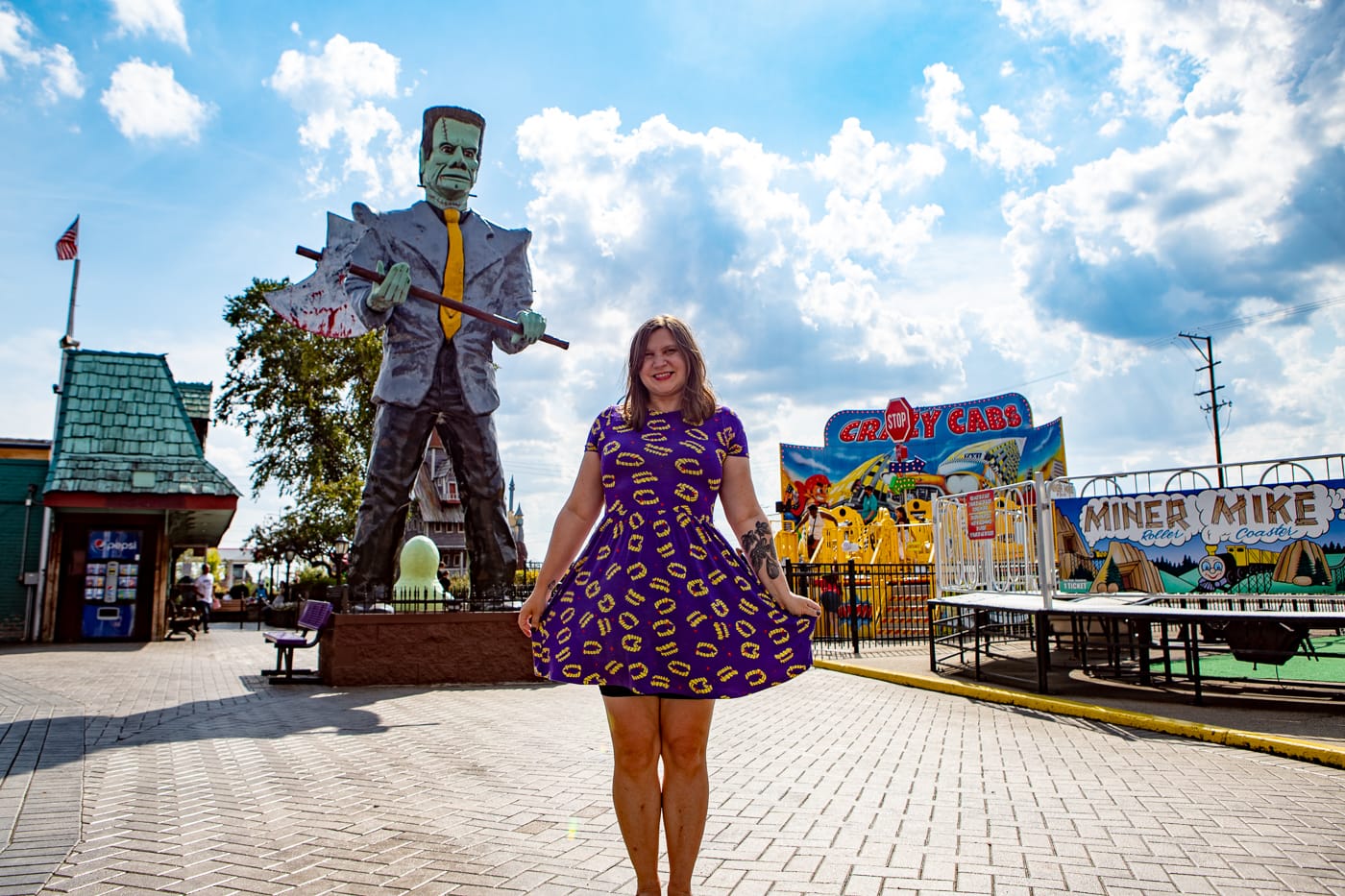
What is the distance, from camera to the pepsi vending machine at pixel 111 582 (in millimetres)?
17109

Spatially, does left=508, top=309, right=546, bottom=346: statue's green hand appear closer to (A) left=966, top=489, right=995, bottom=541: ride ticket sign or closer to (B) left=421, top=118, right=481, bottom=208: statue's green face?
(B) left=421, top=118, right=481, bottom=208: statue's green face

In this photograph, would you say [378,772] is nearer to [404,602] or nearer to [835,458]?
[404,602]

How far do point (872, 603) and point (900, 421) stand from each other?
16.0 metres

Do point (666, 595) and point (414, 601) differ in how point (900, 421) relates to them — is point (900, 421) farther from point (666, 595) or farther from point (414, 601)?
A: point (666, 595)

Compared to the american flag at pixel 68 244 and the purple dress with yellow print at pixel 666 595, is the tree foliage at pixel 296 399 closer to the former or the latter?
the american flag at pixel 68 244

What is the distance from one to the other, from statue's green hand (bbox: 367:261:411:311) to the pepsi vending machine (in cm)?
1156

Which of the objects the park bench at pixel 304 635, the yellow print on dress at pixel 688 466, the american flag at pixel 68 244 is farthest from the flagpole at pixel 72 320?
the yellow print on dress at pixel 688 466

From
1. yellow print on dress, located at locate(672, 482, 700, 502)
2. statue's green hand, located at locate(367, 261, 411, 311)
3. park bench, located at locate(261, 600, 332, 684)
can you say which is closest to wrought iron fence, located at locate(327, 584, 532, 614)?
park bench, located at locate(261, 600, 332, 684)

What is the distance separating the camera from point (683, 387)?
10.4 feet

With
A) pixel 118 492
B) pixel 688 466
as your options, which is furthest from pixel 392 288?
pixel 118 492

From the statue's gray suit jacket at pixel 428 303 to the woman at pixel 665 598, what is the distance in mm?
6863

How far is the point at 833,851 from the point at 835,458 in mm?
29134

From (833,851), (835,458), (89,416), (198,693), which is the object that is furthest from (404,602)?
(835,458)

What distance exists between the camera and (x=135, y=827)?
392cm
